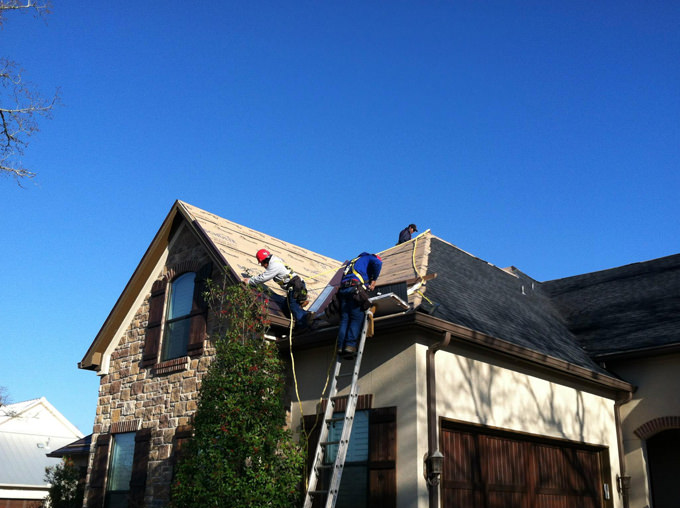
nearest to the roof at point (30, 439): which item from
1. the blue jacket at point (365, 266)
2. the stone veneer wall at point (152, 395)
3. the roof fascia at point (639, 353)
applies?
the stone veneer wall at point (152, 395)

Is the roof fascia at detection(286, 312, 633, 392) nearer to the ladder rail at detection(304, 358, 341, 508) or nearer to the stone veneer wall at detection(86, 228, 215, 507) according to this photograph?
the ladder rail at detection(304, 358, 341, 508)

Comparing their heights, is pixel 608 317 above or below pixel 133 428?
above

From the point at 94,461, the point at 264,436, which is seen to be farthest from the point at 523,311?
the point at 94,461

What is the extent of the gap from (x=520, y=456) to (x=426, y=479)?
2.58m

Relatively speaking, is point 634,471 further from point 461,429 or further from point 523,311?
point 461,429

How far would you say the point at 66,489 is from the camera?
1459cm

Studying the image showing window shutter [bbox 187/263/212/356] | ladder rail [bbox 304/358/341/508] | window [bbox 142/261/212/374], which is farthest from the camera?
window [bbox 142/261/212/374]

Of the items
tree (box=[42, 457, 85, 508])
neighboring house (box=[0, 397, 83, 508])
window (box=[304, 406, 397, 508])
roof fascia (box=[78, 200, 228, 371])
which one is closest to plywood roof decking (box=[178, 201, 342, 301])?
roof fascia (box=[78, 200, 228, 371])

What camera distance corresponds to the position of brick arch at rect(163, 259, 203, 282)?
41.1 feet

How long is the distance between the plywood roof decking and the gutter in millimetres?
3687

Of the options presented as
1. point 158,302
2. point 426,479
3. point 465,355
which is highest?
point 158,302

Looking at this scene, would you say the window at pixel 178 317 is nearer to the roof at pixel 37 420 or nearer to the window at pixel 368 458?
the window at pixel 368 458

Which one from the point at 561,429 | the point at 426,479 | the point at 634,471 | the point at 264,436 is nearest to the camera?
the point at 426,479

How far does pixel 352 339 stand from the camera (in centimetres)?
873
